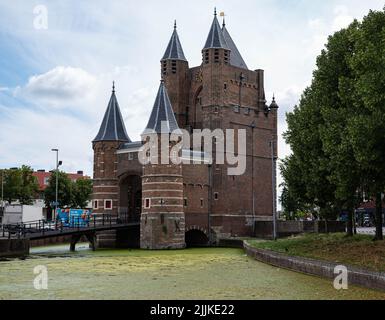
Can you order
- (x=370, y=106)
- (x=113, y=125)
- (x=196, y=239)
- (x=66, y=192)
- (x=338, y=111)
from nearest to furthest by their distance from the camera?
(x=370, y=106) < (x=338, y=111) < (x=113, y=125) < (x=196, y=239) < (x=66, y=192)

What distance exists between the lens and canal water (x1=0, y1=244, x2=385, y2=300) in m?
18.2

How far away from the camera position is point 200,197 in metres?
53.5

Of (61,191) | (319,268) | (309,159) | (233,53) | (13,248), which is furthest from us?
(61,191)

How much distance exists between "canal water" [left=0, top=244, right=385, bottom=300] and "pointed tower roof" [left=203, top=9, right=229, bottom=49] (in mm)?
30214

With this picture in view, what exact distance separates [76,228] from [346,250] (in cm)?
2574

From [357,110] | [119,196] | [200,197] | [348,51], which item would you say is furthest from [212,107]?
[357,110]

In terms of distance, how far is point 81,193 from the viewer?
8162cm

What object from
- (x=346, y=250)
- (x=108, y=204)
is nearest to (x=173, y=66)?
(x=108, y=204)

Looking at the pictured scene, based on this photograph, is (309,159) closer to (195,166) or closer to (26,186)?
(195,166)

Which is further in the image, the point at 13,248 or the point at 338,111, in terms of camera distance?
the point at 13,248

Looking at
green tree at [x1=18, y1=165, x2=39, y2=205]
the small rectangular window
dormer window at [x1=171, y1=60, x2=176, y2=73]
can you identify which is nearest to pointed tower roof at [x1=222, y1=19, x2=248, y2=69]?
dormer window at [x1=171, y1=60, x2=176, y2=73]

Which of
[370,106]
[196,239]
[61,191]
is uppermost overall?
[370,106]
